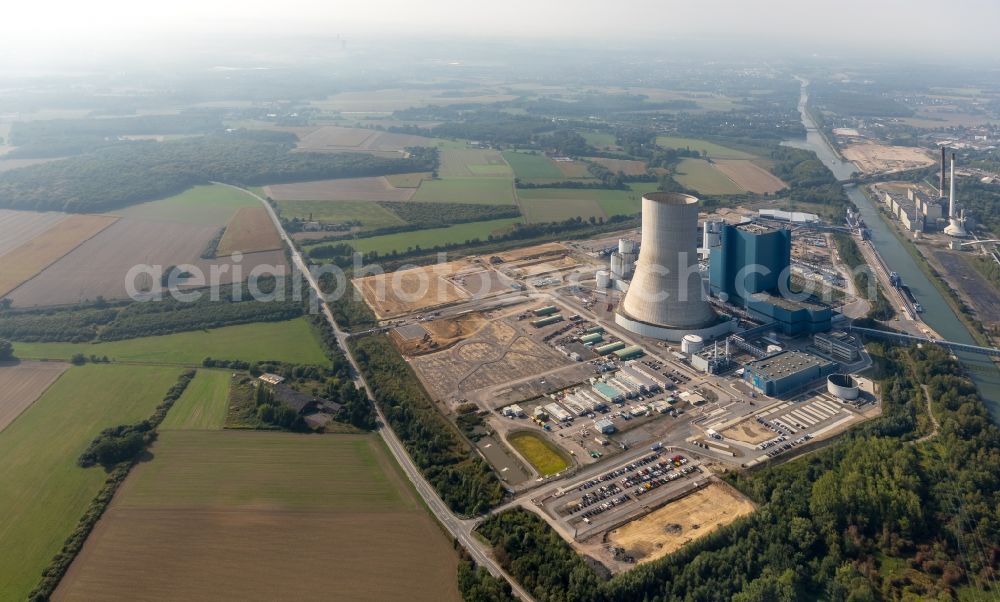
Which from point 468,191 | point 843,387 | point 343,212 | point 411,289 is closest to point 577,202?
point 468,191

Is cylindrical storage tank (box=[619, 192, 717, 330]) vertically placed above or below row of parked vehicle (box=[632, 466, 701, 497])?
above

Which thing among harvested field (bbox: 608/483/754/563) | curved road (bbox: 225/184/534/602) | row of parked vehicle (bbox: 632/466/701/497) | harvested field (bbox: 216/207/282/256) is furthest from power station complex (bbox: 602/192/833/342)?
harvested field (bbox: 216/207/282/256)

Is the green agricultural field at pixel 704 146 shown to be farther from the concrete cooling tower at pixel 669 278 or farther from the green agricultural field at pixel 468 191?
the concrete cooling tower at pixel 669 278

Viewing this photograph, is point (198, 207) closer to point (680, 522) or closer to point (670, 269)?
point (670, 269)

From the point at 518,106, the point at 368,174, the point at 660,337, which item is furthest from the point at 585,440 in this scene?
the point at 518,106

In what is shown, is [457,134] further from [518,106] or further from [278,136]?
[518,106]

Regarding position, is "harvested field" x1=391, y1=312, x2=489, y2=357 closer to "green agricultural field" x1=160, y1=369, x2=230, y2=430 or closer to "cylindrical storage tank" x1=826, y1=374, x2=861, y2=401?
"green agricultural field" x1=160, y1=369, x2=230, y2=430
